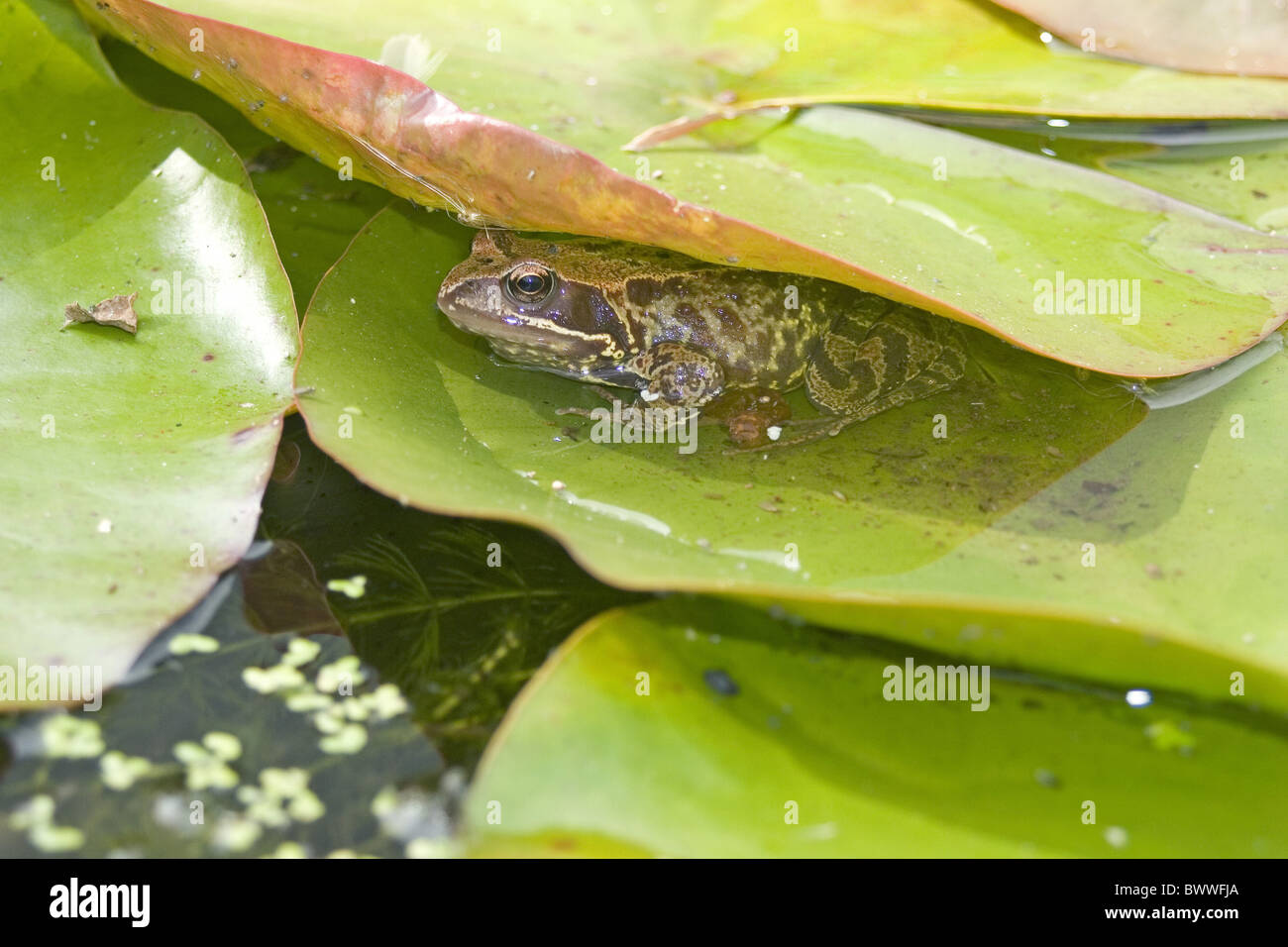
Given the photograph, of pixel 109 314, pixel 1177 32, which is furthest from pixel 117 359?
pixel 1177 32

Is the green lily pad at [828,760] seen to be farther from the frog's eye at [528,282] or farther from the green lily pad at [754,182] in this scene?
the frog's eye at [528,282]

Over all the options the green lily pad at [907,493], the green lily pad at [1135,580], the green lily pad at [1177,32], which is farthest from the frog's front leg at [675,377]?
the green lily pad at [1177,32]

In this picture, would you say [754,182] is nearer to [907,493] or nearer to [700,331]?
[700,331]

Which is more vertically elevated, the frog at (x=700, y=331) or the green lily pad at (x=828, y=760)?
the frog at (x=700, y=331)

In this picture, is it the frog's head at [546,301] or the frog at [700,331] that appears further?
the frog at [700,331]

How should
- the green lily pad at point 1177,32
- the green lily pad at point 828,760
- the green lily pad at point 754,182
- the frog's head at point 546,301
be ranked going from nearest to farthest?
the green lily pad at point 828,760
the green lily pad at point 754,182
the frog's head at point 546,301
the green lily pad at point 1177,32

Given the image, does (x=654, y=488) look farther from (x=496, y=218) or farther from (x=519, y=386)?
(x=496, y=218)

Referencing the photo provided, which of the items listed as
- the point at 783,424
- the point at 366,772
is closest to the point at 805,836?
the point at 366,772

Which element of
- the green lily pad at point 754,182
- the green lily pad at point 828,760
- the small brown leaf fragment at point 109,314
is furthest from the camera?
the small brown leaf fragment at point 109,314

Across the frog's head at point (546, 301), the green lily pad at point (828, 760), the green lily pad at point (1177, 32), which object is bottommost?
the green lily pad at point (828, 760)
